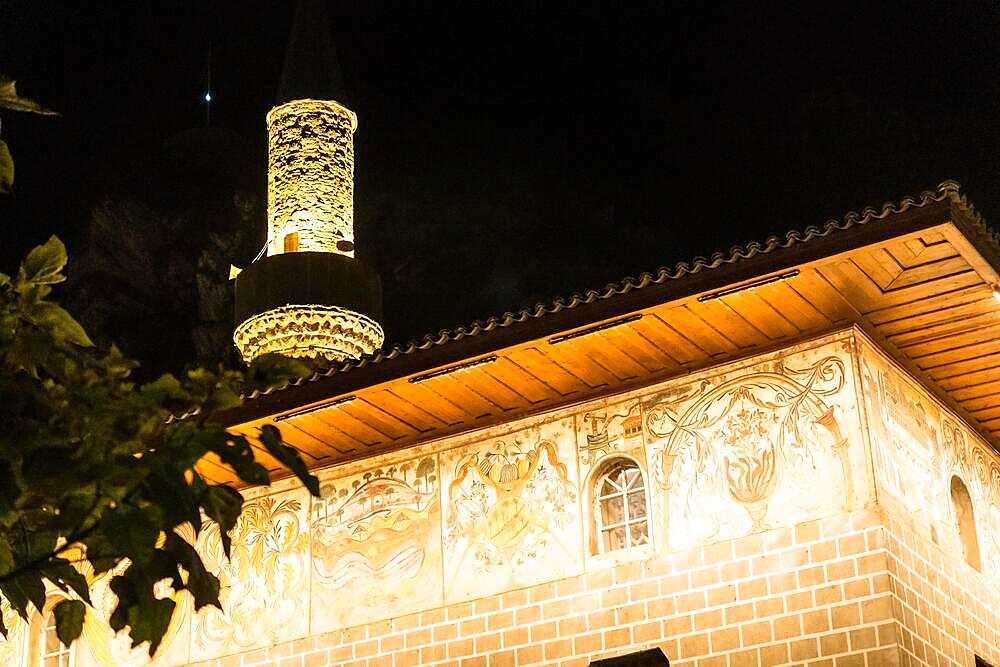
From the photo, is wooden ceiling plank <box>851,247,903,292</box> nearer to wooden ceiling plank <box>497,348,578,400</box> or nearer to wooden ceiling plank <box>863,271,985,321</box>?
wooden ceiling plank <box>863,271,985,321</box>

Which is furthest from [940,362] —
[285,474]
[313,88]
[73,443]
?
[313,88]

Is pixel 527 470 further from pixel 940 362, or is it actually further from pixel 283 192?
pixel 283 192

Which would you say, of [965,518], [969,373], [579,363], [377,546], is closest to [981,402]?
[969,373]

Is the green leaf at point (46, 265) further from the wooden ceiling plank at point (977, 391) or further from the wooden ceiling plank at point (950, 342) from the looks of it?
the wooden ceiling plank at point (977, 391)

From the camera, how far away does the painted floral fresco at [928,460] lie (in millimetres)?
10758

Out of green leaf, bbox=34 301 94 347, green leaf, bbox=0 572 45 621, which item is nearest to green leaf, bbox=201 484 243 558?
green leaf, bbox=0 572 45 621

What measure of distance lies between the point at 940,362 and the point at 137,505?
8.61 meters

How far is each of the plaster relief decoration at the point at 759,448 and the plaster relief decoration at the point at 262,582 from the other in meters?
3.14

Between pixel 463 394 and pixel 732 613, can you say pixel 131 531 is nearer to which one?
pixel 732 613

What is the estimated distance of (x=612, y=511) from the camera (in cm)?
1133

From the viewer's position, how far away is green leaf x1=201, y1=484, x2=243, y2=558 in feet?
13.7

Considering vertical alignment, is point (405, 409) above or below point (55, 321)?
above

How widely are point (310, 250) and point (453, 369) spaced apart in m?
11.2

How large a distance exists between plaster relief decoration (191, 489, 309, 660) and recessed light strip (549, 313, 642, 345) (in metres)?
2.85
